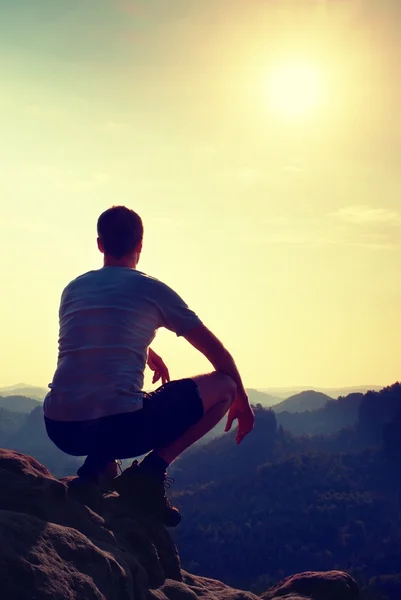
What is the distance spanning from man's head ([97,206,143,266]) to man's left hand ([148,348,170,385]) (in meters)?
1.73

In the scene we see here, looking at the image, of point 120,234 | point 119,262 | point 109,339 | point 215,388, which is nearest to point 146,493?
point 215,388

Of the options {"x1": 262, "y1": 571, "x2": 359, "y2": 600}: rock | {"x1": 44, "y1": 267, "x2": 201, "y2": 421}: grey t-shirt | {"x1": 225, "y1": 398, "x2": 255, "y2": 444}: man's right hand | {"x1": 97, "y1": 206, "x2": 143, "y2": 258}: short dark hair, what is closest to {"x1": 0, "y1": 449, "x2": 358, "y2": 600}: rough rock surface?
{"x1": 44, "y1": 267, "x2": 201, "y2": 421}: grey t-shirt

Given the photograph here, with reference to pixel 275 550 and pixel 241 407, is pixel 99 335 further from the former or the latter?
pixel 275 550

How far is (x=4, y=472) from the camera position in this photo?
6227 millimetres

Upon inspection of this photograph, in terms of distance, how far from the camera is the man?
19.8 feet

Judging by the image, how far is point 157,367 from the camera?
805 cm

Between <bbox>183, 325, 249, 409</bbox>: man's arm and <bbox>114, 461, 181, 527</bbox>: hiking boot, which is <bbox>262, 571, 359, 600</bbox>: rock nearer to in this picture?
<bbox>114, 461, 181, 527</bbox>: hiking boot

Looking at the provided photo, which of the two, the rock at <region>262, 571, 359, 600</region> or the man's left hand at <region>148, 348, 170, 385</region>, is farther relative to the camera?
the rock at <region>262, 571, 359, 600</region>

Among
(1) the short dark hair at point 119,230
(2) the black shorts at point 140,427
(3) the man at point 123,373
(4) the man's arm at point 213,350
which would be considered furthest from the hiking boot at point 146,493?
(1) the short dark hair at point 119,230

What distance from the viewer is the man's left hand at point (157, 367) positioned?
26.4ft

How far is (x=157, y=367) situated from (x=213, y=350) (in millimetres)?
1654

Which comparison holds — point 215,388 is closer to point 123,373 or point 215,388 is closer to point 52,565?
point 123,373

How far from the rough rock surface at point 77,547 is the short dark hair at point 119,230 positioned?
7.31 feet

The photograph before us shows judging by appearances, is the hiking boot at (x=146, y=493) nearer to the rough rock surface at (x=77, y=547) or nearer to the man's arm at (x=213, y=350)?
the rough rock surface at (x=77, y=547)
